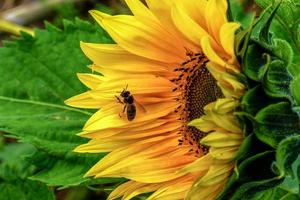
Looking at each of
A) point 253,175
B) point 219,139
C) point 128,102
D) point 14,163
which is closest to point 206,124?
point 219,139

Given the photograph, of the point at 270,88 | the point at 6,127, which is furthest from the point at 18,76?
the point at 270,88

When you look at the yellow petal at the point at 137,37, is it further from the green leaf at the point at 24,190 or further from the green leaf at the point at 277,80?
the green leaf at the point at 24,190

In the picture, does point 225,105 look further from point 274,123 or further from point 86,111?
point 86,111

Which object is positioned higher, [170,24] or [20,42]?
[20,42]

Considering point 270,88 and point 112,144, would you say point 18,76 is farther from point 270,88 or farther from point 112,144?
point 270,88

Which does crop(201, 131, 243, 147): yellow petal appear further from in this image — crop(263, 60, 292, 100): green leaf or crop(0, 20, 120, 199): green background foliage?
crop(0, 20, 120, 199): green background foliage

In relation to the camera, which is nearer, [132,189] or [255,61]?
[255,61]
